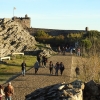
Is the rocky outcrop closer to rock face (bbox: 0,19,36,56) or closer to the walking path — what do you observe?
the walking path

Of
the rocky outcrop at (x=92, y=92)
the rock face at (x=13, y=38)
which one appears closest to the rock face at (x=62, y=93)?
the rocky outcrop at (x=92, y=92)

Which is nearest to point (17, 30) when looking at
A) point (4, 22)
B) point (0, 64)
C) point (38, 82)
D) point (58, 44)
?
point (4, 22)

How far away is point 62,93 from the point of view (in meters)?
7.61

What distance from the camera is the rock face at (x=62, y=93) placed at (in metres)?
7.54

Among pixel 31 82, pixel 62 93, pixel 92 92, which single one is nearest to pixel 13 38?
pixel 31 82

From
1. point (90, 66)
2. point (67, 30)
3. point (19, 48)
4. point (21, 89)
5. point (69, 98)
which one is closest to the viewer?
point (69, 98)

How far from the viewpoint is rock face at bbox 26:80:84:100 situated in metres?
7.54

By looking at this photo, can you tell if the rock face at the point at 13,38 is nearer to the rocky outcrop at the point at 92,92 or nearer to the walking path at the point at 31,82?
the walking path at the point at 31,82

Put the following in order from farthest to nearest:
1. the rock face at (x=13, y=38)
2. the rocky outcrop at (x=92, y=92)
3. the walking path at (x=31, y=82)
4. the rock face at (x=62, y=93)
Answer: the rock face at (x=13, y=38), the walking path at (x=31, y=82), the rocky outcrop at (x=92, y=92), the rock face at (x=62, y=93)

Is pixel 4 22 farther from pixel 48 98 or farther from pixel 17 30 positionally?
pixel 48 98

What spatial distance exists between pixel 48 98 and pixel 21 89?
1480 centimetres

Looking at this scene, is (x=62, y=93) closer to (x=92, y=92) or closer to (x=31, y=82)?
(x=92, y=92)

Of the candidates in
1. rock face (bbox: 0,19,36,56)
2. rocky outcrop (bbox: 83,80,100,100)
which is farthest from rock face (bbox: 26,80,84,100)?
rock face (bbox: 0,19,36,56)

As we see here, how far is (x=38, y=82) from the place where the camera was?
25.7 m
